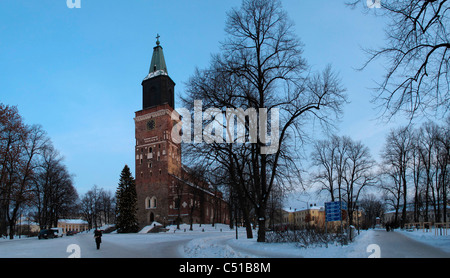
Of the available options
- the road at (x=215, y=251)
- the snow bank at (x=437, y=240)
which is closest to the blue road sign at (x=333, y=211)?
the road at (x=215, y=251)

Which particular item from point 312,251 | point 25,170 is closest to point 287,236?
point 312,251

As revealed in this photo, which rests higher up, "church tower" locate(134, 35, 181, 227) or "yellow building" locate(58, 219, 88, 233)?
"church tower" locate(134, 35, 181, 227)

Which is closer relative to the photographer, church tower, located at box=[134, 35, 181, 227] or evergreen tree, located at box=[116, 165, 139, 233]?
evergreen tree, located at box=[116, 165, 139, 233]

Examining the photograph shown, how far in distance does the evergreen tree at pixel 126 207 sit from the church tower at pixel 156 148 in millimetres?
8678

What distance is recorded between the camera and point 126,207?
52469 mm

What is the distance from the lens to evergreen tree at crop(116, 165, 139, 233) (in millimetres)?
51625

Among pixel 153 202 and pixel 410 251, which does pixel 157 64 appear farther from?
pixel 410 251

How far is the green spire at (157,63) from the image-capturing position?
65812 mm

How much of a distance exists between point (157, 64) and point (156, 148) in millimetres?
17902

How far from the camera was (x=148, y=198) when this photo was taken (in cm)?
6362

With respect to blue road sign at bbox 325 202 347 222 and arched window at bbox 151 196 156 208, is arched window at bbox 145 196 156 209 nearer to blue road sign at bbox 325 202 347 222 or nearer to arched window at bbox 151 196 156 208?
arched window at bbox 151 196 156 208

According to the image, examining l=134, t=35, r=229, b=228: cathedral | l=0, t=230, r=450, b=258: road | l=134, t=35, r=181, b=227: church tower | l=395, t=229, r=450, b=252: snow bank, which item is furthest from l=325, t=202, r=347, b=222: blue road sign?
l=134, t=35, r=181, b=227: church tower
